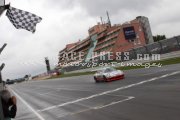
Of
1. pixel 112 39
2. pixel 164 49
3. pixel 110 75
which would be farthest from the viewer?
pixel 112 39

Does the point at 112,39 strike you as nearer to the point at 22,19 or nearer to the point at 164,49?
the point at 164,49

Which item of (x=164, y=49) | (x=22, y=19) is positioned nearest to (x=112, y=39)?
(x=164, y=49)

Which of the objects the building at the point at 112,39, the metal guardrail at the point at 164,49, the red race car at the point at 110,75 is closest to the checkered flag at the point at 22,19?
the red race car at the point at 110,75

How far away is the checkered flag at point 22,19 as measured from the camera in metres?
8.86

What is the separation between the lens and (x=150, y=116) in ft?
36.0

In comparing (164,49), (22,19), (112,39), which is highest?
(112,39)

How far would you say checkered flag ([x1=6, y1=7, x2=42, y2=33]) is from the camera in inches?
349

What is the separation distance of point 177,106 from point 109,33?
12720 cm

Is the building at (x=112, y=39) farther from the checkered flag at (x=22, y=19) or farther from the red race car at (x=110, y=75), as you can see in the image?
the checkered flag at (x=22, y=19)

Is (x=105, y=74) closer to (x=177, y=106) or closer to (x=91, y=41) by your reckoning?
(x=177, y=106)

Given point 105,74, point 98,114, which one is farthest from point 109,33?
point 98,114

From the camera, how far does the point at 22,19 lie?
8977 mm

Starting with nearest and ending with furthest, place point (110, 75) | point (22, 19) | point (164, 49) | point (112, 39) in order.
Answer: point (22, 19), point (110, 75), point (164, 49), point (112, 39)

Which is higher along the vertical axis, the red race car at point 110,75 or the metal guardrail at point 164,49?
the metal guardrail at point 164,49
